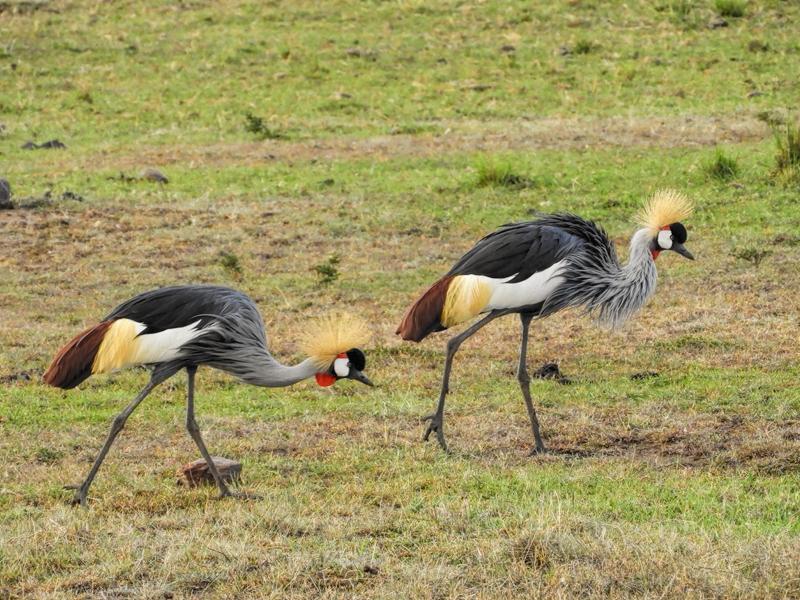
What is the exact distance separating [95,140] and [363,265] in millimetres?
8018

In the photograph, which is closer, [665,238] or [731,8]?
[665,238]

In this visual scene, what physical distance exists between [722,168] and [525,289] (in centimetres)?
760

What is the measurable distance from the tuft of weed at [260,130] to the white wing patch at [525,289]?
11311mm

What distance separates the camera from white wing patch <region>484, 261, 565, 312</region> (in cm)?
655

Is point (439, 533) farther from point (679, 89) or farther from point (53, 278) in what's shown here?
point (679, 89)

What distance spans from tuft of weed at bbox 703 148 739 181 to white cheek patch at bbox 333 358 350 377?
890 cm

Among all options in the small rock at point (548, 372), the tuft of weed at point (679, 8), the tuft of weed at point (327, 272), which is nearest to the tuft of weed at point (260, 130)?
the tuft of weed at point (327, 272)

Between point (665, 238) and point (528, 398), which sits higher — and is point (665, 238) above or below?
above

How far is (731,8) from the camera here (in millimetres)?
21875

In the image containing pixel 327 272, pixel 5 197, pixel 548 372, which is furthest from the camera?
pixel 5 197

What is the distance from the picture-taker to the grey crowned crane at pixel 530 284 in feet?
21.5

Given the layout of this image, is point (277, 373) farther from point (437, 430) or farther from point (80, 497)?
point (437, 430)

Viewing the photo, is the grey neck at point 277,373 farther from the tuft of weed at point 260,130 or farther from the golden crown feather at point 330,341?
the tuft of weed at point 260,130

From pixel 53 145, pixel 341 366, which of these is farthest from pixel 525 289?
pixel 53 145
